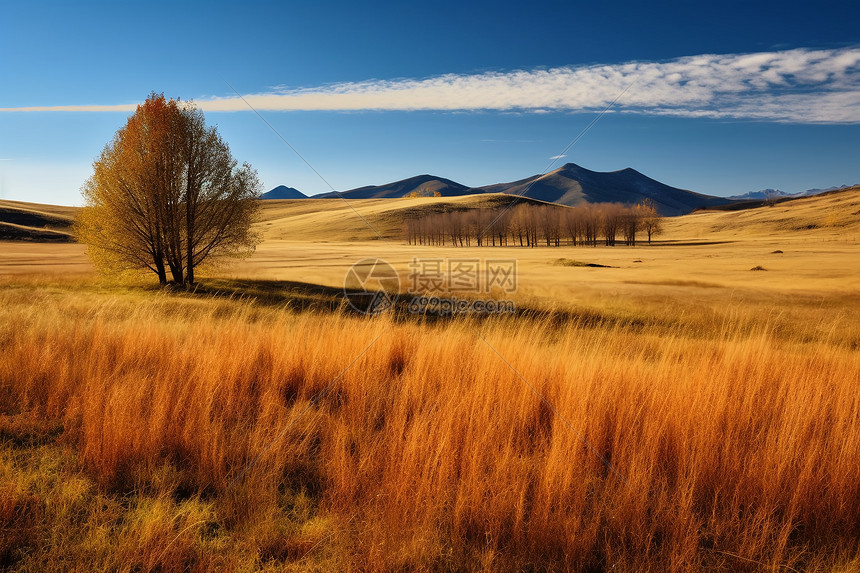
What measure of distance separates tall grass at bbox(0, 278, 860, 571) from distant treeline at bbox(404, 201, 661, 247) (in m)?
90.8

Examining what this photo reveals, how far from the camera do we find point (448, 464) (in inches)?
147

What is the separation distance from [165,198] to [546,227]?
9499 centimetres

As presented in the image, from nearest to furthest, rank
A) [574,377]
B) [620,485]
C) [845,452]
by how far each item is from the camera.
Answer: [620,485] < [845,452] < [574,377]

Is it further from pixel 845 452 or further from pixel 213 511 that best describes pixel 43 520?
pixel 845 452

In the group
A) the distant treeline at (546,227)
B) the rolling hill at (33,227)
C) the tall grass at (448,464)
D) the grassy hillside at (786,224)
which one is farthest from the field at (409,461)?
the grassy hillside at (786,224)

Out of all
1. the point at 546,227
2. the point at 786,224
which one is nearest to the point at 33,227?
the point at 546,227

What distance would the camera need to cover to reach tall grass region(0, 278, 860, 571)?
10.1ft

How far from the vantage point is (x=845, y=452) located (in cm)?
392

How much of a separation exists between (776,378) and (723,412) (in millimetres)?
2365

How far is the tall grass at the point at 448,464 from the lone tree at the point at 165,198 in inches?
827

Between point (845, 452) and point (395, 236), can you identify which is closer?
point (845, 452)

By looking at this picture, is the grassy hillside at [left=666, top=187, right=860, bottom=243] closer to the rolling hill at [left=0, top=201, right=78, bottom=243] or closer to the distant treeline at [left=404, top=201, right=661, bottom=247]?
the distant treeline at [left=404, top=201, right=661, bottom=247]

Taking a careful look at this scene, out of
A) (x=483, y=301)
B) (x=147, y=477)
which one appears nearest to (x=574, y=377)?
(x=147, y=477)

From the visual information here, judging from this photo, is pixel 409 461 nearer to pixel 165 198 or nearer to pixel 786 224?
pixel 165 198
